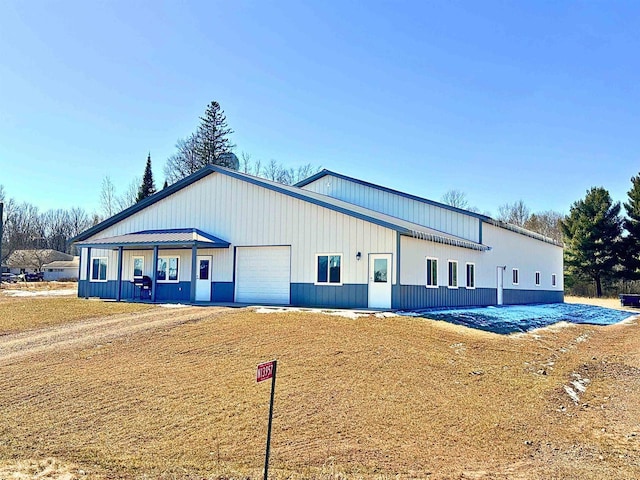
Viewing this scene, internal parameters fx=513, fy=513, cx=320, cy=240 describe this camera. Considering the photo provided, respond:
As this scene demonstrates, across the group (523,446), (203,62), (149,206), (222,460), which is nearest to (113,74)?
(203,62)

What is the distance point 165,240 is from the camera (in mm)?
21734

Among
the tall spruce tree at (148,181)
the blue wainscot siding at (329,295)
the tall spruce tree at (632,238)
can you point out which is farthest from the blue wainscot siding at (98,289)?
the tall spruce tree at (632,238)

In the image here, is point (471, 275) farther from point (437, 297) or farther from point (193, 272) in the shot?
point (193, 272)

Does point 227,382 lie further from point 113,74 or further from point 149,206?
point 149,206

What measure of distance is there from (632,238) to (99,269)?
40281 millimetres

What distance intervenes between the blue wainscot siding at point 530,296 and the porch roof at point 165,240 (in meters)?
15.8

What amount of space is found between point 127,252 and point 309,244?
9.82 meters

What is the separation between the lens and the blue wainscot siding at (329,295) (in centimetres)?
1878

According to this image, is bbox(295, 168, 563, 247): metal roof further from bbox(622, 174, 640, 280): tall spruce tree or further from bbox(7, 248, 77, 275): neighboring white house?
bbox(7, 248, 77, 275): neighboring white house

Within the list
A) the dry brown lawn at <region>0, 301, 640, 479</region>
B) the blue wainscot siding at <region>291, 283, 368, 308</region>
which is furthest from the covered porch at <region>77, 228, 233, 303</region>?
the dry brown lawn at <region>0, 301, 640, 479</region>

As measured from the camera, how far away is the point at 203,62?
1823 cm

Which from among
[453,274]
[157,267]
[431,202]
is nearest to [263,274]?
[157,267]

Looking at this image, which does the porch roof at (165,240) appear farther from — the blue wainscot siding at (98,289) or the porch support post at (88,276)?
the blue wainscot siding at (98,289)

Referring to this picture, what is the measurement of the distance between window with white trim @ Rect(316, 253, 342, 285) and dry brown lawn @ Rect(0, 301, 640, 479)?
6.17 m
